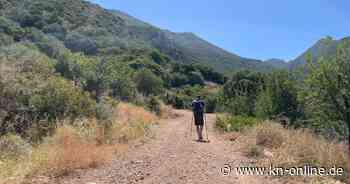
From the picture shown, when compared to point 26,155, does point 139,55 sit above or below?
above

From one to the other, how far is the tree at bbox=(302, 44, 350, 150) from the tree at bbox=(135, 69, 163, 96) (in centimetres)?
2937

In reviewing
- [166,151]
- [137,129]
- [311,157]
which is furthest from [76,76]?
[311,157]

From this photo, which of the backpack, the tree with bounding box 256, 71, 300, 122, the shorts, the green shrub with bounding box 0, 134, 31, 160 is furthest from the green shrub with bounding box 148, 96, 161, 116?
the green shrub with bounding box 0, 134, 31, 160

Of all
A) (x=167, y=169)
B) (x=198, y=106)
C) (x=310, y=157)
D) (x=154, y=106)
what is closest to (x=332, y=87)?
(x=198, y=106)

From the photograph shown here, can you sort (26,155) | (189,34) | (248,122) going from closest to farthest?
1. (26,155)
2. (248,122)
3. (189,34)

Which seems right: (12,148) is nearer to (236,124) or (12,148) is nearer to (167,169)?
(167,169)

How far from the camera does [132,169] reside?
7.97 meters

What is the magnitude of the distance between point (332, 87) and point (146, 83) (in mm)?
31265

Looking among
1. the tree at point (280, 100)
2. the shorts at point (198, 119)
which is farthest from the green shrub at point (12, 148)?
the tree at point (280, 100)

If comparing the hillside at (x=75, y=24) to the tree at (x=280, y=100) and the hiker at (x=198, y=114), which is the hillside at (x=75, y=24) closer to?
the tree at (x=280, y=100)

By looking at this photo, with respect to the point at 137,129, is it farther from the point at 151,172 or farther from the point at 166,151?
the point at 151,172

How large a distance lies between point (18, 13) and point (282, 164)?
55.5m

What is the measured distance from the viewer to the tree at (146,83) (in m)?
44.7

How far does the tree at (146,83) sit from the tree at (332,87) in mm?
29367
